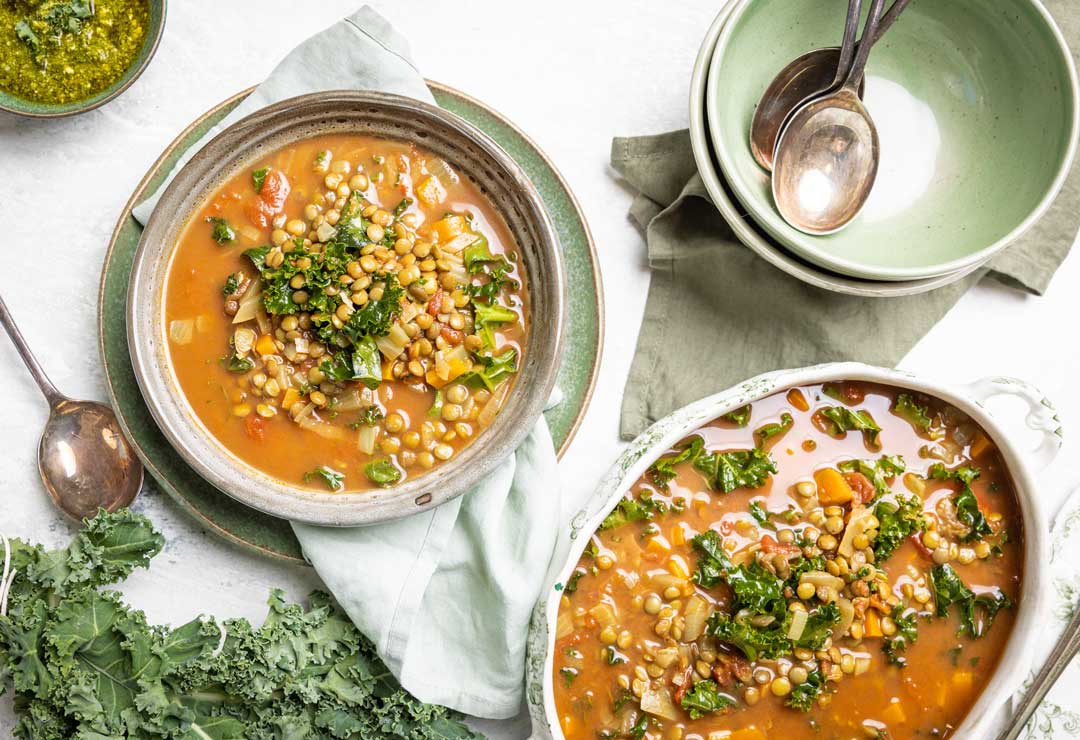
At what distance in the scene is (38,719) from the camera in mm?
2926

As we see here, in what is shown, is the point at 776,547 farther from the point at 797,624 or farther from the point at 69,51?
the point at 69,51

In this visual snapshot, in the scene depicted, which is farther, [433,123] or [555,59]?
[555,59]

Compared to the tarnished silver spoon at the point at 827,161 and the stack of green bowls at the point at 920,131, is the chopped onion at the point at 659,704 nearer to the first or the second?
the stack of green bowls at the point at 920,131

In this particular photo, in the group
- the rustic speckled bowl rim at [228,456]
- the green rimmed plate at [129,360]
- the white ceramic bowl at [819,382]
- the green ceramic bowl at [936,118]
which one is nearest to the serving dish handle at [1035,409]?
the white ceramic bowl at [819,382]

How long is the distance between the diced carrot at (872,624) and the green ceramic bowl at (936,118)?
1.08 metres

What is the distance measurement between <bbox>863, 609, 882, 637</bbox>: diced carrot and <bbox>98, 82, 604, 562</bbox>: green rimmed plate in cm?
112

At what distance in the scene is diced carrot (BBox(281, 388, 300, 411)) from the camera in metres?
2.89

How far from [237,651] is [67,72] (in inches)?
80.1

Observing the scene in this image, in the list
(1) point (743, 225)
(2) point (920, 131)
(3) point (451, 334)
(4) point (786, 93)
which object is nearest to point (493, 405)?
(3) point (451, 334)

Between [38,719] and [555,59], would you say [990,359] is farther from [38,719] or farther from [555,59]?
[38,719]

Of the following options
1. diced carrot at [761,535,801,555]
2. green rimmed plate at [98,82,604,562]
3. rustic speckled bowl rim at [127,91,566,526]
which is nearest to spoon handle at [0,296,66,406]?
green rimmed plate at [98,82,604,562]

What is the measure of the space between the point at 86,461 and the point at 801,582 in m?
2.41

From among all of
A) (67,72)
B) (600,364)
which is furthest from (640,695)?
(67,72)

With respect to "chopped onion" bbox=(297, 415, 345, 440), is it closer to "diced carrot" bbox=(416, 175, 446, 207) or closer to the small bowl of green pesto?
"diced carrot" bbox=(416, 175, 446, 207)
